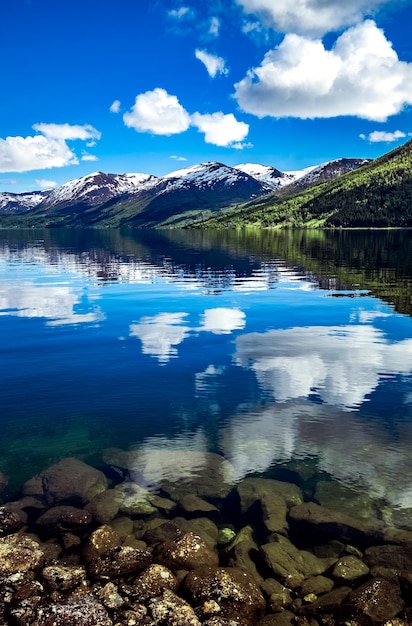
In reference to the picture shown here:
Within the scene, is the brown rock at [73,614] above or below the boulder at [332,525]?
Result: above

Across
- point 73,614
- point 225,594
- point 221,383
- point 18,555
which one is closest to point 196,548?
point 225,594

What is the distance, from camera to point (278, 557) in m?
14.0

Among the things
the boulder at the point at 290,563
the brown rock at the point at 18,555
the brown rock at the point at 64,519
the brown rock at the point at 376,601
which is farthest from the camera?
the brown rock at the point at 64,519

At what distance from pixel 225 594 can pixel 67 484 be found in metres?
8.71

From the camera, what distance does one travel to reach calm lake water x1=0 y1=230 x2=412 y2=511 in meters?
20.2

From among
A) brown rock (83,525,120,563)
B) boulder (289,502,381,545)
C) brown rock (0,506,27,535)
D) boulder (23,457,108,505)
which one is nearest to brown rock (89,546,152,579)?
brown rock (83,525,120,563)

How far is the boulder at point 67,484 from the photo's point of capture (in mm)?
17375

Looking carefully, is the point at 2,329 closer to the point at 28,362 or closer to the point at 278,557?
the point at 28,362

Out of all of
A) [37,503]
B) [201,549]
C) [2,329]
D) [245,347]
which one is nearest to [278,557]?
[201,549]

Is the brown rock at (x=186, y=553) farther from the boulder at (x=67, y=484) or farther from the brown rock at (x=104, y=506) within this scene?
the boulder at (x=67, y=484)

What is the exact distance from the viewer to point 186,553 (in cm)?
1370

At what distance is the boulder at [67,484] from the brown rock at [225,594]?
6445mm

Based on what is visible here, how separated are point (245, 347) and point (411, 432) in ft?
54.5

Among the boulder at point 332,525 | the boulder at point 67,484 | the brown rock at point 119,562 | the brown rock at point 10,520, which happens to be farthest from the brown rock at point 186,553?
the brown rock at point 10,520
